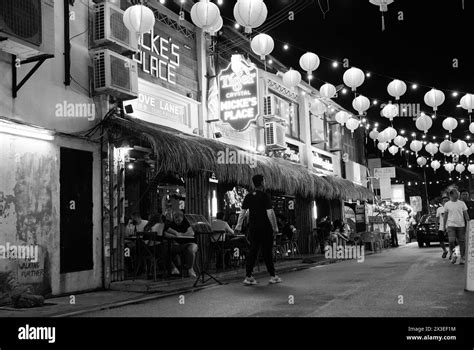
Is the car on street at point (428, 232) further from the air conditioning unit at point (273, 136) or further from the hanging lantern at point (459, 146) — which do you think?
the air conditioning unit at point (273, 136)

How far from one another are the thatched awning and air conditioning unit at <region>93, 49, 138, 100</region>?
1.97ft

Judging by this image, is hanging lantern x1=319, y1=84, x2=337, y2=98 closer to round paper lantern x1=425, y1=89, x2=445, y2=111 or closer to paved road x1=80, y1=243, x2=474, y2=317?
round paper lantern x1=425, y1=89, x2=445, y2=111

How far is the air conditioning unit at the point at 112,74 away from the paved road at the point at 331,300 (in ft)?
14.9

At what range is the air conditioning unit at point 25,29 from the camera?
Answer: 831 cm

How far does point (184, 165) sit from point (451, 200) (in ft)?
22.2

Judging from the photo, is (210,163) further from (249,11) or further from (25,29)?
(25,29)

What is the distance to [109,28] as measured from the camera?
10.9 m

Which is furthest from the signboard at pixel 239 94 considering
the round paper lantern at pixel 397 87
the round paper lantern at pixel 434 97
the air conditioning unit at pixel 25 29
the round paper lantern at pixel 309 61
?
the air conditioning unit at pixel 25 29

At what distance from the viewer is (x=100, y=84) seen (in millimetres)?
10781

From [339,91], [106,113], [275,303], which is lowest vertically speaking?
[275,303]

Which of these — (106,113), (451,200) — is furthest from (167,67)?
(451,200)

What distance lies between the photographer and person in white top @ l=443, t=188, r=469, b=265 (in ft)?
41.7

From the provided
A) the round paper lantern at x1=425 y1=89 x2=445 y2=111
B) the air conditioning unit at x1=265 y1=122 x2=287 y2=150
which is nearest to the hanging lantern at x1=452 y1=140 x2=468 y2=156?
the round paper lantern at x1=425 y1=89 x2=445 y2=111
